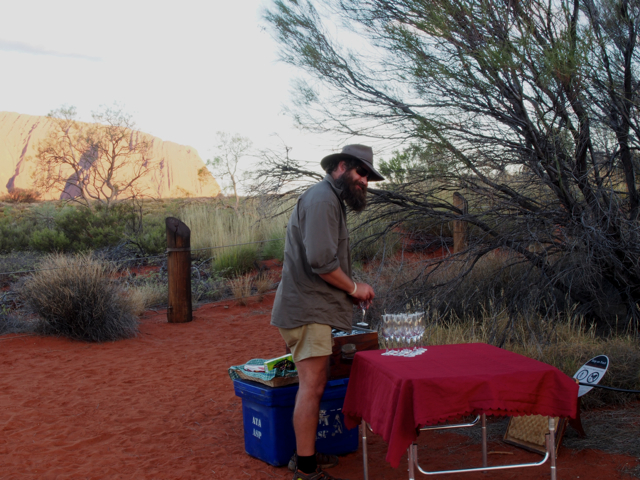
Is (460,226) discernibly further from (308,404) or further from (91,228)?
(91,228)

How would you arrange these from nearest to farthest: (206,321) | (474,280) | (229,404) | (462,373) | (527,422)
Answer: (462,373)
(527,422)
(229,404)
(474,280)
(206,321)

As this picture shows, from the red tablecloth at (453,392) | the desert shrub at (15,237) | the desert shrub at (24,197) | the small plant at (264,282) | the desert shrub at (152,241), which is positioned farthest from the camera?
the desert shrub at (24,197)

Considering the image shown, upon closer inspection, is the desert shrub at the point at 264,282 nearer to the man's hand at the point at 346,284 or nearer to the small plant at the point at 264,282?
the small plant at the point at 264,282

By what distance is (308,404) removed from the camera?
2.96m

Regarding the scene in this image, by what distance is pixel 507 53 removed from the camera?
4777mm

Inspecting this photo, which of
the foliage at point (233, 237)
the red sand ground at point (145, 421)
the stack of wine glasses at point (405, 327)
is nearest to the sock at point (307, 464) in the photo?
the red sand ground at point (145, 421)

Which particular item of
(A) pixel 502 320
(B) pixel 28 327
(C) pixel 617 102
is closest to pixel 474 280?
(A) pixel 502 320

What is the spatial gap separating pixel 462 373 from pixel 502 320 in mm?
3311

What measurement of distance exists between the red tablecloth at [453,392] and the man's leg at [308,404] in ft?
0.97

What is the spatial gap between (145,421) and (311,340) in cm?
206

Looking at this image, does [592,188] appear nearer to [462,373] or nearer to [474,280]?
[474,280]

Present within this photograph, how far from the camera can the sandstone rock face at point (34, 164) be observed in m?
63.6

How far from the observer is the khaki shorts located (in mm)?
2936

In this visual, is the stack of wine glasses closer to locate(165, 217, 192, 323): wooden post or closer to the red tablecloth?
the red tablecloth
